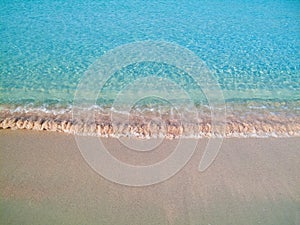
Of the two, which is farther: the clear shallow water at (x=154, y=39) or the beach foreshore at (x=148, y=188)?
the clear shallow water at (x=154, y=39)

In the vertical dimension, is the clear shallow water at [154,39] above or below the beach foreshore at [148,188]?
above

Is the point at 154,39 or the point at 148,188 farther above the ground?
the point at 154,39

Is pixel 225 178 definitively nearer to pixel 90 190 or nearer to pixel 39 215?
pixel 90 190

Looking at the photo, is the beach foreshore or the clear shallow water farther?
the clear shallow water

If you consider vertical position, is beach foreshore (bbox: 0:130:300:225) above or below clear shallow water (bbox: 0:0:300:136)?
below

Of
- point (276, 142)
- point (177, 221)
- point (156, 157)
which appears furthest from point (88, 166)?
point (276, 142)
